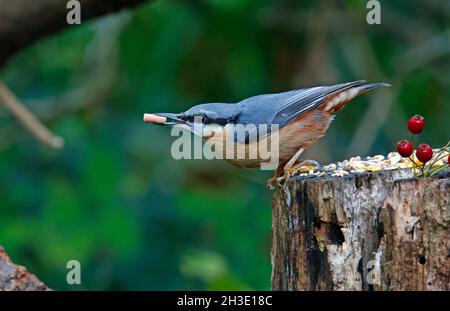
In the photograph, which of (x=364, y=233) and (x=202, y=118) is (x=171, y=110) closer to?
(x=202, y=118)

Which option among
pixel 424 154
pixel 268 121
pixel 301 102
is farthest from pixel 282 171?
pixel 424 154

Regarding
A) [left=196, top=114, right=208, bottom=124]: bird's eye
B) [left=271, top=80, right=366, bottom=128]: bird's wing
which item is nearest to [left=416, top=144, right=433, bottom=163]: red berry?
[left=271, top=80, right=366, bottom=128]: bird's wing

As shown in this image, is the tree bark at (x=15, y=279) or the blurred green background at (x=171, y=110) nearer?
the tree bark at (x=15, y=279)

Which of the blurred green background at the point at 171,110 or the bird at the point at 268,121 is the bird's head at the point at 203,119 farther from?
the blurred green background at the point at 171,110

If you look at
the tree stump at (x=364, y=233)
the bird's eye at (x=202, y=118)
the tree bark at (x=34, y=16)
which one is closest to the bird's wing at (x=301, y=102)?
the bird's eye at (x=202, y=118)

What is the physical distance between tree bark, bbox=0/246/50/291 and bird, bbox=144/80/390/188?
0.86 meters

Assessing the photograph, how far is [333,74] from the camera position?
649 centimetres

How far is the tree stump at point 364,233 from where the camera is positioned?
247 centimetres

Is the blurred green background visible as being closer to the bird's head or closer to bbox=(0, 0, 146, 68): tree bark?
bbox=(0, 0, 146, 68): tree bark

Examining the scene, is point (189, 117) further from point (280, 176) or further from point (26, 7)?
point (26, 7)

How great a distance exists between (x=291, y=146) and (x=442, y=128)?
3.26 metres

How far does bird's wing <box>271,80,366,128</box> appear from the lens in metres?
3.49

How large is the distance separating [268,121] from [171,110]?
2.77 m
